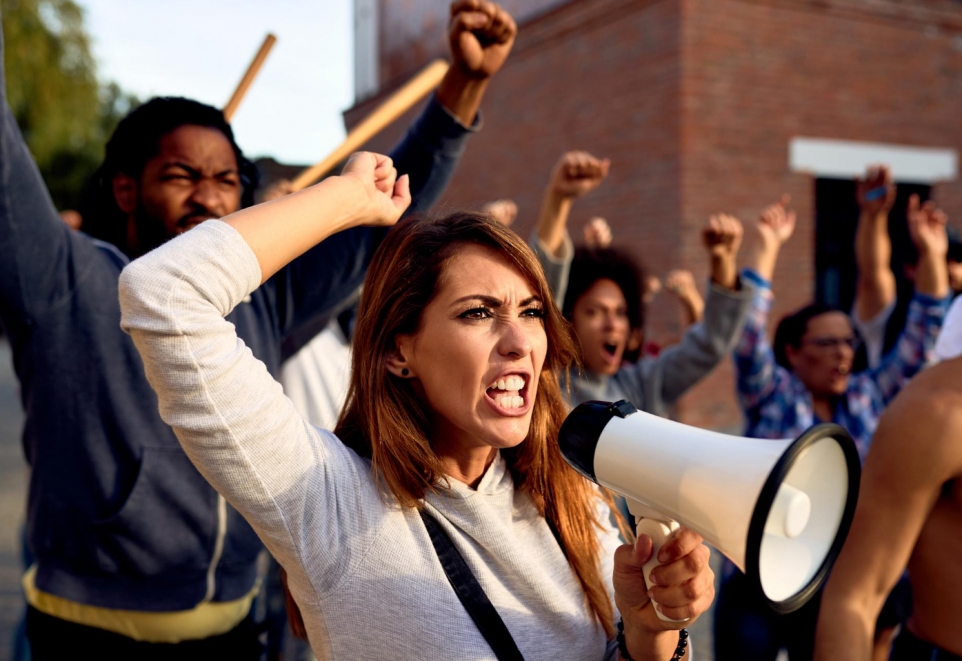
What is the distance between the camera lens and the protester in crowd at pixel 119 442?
1.85 meters

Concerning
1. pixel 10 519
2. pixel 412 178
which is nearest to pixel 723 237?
pixel 412 178

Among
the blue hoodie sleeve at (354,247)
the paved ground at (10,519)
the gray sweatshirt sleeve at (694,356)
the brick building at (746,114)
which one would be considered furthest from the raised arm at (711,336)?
the brick building at (746,114)

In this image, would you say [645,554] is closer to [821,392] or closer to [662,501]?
[662,501]

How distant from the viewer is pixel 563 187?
2852mm

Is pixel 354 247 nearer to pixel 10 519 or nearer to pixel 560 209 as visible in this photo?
pixel 560 209

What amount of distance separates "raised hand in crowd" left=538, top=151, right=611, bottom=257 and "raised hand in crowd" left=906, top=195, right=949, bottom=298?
1547 mm

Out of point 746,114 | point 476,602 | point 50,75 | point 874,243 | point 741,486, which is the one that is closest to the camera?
point 741,486

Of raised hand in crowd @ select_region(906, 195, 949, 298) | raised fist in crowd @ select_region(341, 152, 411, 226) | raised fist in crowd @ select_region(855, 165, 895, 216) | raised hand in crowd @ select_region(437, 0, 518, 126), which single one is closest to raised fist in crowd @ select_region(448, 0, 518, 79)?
raised hand in crowd @ select_region(437, 0, 518, 126)

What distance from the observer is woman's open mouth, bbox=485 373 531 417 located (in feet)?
4.92

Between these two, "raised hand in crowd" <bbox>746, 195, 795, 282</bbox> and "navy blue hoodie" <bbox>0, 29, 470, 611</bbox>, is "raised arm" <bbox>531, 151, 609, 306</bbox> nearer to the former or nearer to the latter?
"raised hand in crowd" <bbox>746, 195, 795, 282</bbox>

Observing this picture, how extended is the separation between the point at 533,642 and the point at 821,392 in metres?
2.37

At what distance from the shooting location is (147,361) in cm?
125

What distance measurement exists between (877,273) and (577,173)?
1.98 m

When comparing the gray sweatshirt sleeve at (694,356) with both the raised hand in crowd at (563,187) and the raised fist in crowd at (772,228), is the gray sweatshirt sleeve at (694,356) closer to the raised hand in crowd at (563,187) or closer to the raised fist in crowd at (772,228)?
the raised fist in crowd at (772,228)
